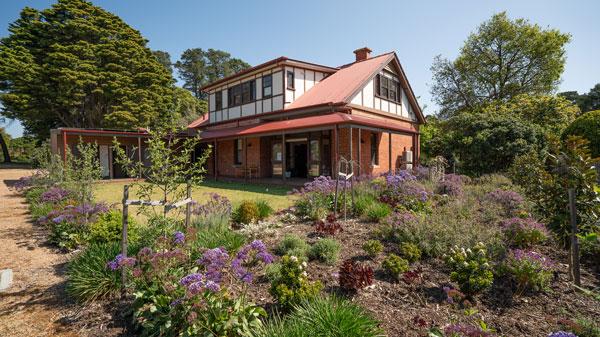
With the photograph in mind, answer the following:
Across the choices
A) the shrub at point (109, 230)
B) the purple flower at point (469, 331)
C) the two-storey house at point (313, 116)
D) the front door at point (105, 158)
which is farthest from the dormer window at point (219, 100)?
the purple flower at point (469, 331)

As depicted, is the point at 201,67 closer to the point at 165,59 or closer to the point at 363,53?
the point at 165,59

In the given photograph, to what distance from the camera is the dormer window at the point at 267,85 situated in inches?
711

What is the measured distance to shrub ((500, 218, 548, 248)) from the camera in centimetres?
486

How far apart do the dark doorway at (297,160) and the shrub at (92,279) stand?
45.4 ft

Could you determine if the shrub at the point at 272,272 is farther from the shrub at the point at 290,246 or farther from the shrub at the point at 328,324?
the shrub at the point at 328,324

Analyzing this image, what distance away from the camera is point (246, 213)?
6863 mm

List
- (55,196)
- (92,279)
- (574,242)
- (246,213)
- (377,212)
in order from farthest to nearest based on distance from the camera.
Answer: (55,196)
(246,213)
(377,212)
(574,242)
(92,279)

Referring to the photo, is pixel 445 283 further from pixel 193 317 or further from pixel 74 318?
pixel 74 318

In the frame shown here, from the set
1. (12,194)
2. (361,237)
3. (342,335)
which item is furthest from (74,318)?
(12,194)

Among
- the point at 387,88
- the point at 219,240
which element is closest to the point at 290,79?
the point at 387,88

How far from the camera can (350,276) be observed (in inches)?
142

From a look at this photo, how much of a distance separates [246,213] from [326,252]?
2.73m

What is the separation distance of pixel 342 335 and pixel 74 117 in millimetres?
35415

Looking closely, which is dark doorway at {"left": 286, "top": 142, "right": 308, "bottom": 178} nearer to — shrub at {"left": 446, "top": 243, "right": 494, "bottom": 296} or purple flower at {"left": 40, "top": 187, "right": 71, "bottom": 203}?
purple flower at {"left": 40, "top": 187, "right": 71, "bottom": 203}
